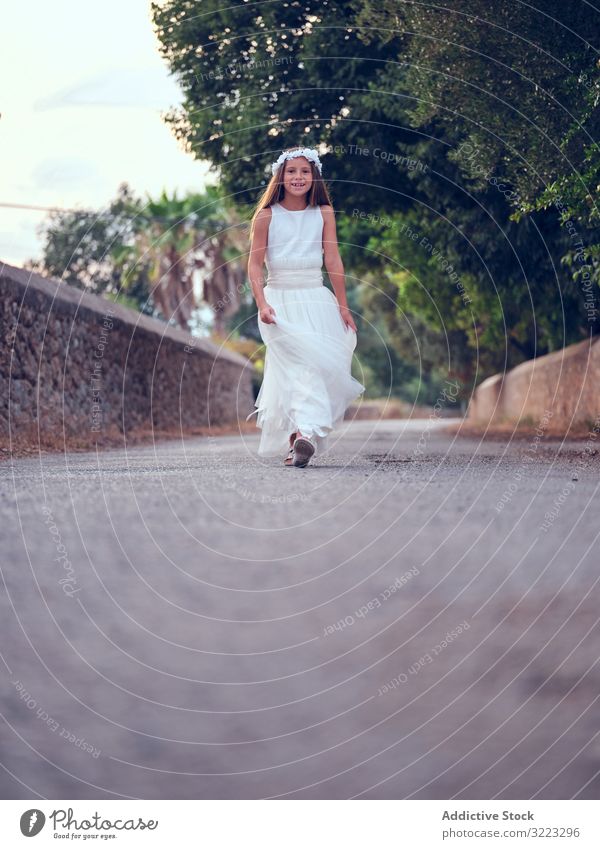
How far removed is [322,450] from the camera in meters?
11.3

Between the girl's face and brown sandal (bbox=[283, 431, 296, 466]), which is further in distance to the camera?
brown sandal (bbox=[283, 431, 296, 466])

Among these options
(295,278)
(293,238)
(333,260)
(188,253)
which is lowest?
(295,278)

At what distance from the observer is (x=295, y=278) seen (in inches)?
314

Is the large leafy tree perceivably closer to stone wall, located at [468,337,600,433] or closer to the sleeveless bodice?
stone wall, located at [468,337,600,433]

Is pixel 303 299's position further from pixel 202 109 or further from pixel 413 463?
pixel 202 109

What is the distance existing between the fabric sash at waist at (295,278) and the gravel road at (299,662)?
3.24 metres

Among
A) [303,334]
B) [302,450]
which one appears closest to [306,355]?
[303,334]

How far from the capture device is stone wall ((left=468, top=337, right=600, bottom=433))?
14.3 metres

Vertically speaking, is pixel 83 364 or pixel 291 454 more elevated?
pixel 83 364

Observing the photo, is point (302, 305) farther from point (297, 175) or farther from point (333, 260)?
point (297, 175)

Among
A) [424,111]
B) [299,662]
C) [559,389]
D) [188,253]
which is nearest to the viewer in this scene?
[299,662]

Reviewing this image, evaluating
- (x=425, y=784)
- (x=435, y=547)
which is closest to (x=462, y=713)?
(x=425, y=784)

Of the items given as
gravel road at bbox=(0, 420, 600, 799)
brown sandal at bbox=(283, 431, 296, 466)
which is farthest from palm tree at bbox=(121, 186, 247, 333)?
gravel road at bbox=(0, 420, 600, 799)

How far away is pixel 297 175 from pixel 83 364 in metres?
5.88
